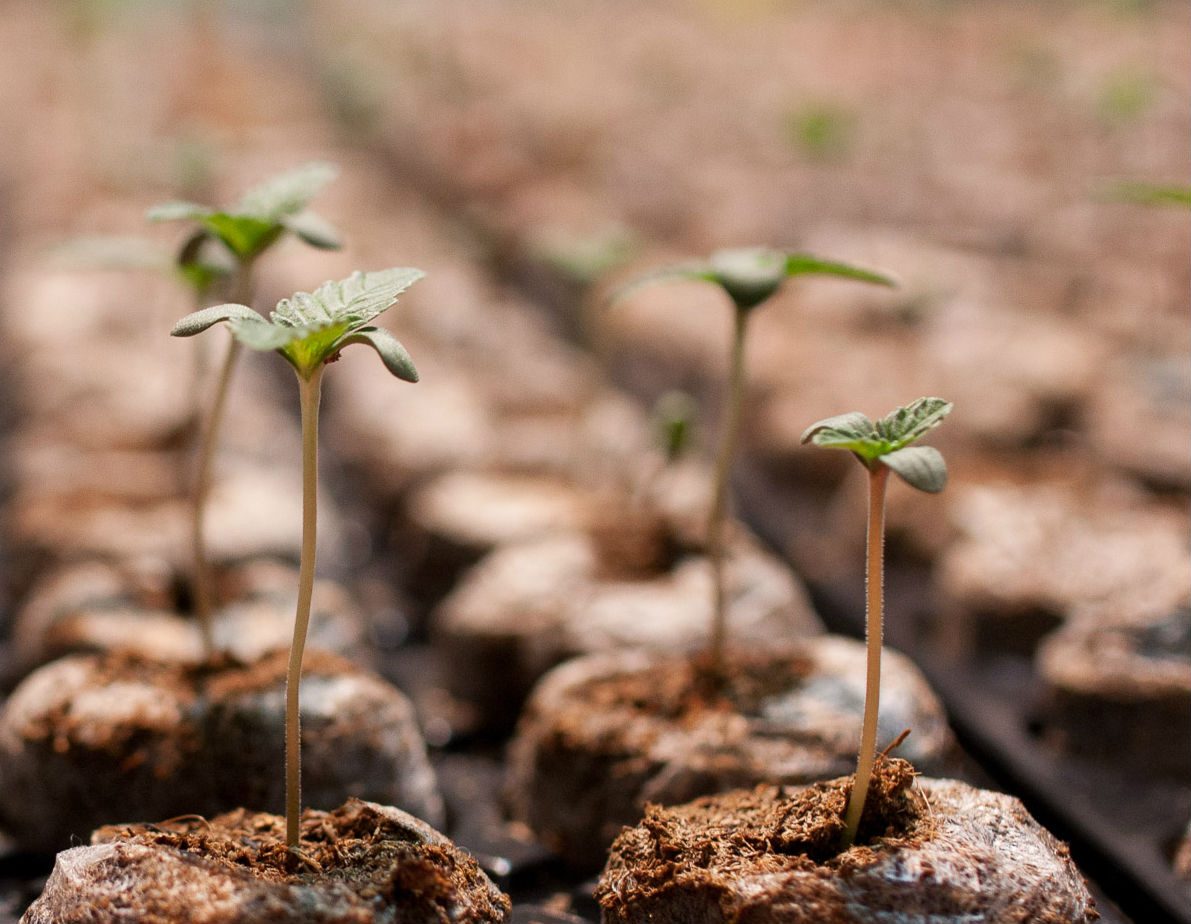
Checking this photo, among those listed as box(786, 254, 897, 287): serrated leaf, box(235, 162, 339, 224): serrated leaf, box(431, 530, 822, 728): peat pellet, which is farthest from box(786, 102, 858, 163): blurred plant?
box(235, 162, 339, 224): serrated leaf

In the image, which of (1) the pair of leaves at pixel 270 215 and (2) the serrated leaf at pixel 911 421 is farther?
(1) the pair of leaves at pixel 270 215

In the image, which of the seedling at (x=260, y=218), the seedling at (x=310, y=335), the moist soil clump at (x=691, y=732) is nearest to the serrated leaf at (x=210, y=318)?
the seedling at (x=310, y=335)

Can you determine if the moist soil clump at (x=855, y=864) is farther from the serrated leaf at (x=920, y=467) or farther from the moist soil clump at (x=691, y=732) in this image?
the serrated leaf at (x=920, y=467)

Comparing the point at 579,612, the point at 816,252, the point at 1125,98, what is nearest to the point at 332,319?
the point at 579,612

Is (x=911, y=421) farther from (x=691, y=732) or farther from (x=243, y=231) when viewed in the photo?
(x=243, y=231)

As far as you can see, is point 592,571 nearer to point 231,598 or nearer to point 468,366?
point 231,598
